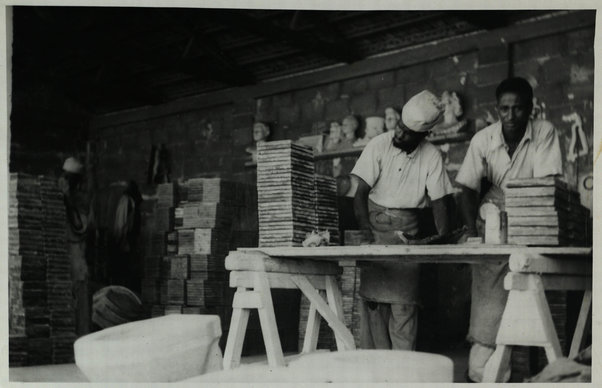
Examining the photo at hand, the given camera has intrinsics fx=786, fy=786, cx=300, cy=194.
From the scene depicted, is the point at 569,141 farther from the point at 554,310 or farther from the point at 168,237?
the point at 168,237

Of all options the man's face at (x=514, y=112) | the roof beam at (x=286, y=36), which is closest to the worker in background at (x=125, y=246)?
the roof beam at (x=286, y=36)

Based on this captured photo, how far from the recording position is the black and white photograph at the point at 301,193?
13.3 feet

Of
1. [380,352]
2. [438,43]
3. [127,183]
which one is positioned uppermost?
[438,43]

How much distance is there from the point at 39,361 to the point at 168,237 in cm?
178

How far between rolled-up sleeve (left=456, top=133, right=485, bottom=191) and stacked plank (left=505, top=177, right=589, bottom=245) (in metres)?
0.91

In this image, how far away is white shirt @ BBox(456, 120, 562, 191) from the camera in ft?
15.7

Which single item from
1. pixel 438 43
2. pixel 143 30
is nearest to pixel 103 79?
pixel 143 30

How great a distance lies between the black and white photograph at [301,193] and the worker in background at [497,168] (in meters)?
0.01

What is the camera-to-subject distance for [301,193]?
4.76m

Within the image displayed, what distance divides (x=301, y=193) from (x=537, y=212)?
1423mm

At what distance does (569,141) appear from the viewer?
23.0 feet

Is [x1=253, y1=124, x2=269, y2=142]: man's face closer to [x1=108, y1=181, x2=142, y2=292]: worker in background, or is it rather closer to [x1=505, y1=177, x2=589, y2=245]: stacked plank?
[x1=108, y1=181, x2=142, y2=292]: worker in background

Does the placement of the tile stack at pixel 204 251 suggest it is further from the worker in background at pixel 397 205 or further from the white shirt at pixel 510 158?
the white shirt at pixel 510 158

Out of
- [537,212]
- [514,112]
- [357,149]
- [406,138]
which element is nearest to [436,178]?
[406,138]
